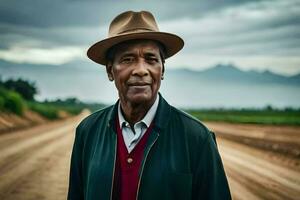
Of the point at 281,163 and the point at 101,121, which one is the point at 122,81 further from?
the point at 281,163

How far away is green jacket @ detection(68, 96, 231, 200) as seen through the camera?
2158 millimetres

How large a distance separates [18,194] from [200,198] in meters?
5.08

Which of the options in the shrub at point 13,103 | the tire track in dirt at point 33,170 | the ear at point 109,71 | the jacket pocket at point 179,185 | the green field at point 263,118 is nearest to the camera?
the jacket pocket at point 179,185

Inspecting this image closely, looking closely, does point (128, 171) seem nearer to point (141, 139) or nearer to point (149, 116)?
point (141, 139)

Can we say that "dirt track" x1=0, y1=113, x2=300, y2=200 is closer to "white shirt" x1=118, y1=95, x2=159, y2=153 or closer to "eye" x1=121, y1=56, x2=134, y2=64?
"white shirt" x1=118, y1=95, x2=159, y2=153

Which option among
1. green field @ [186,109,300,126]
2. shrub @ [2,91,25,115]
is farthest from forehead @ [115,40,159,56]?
green field @ [186,109,300,126]

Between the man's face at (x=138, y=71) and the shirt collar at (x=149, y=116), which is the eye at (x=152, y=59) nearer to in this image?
the man's face at (x=138, y=71)

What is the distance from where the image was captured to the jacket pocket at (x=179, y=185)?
215 cm

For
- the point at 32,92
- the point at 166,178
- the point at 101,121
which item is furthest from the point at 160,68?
the point at 32,92

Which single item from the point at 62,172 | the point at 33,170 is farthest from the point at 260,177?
the point at 33,170

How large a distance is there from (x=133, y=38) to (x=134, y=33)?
0.07 metres

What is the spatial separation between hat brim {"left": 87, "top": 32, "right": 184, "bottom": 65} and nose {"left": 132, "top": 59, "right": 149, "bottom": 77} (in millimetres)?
129

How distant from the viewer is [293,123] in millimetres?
31375

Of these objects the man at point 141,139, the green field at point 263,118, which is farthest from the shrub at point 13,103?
the man at point 141,139
